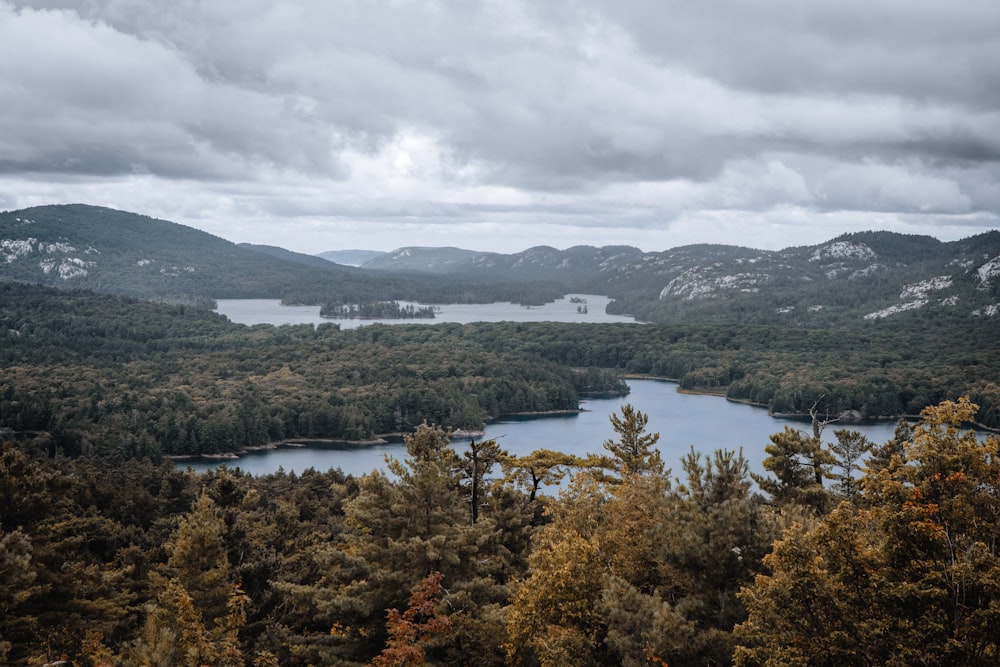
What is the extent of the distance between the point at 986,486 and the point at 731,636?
201 inches

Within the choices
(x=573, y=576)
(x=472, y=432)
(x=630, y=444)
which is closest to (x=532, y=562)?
(x=573, y=576)

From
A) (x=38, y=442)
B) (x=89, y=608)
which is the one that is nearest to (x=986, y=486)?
(x=89, y=608)

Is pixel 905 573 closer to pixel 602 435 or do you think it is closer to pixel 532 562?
pixel 532 562

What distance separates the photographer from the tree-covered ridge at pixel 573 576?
11164 mm

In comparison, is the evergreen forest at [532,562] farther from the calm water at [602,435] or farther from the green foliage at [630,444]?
the calm water at [602,435]

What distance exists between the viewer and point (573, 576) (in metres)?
16.0

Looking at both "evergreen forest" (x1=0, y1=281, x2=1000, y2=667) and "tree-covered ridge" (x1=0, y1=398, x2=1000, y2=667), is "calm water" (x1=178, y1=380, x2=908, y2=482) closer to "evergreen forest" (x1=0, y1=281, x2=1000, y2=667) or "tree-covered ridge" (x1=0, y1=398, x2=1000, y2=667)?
"evergreen forest" (x1=0, y1=281, x2=1000, y2=667)

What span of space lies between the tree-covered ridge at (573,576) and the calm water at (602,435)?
5052 centimetres

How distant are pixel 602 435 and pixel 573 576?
84.4 meters

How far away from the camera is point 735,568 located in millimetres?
16125

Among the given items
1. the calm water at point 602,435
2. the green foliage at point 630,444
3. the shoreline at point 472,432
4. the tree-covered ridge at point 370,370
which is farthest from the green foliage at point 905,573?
the tree-covered ridge at point 370,370

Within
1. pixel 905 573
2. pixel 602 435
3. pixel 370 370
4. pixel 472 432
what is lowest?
pixel 472 432

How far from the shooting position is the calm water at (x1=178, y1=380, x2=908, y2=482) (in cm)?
8662

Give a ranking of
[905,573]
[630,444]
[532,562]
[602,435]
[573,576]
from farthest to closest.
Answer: [602,435] → [630,444] → [532,562] → [573,576] → [905,573]
